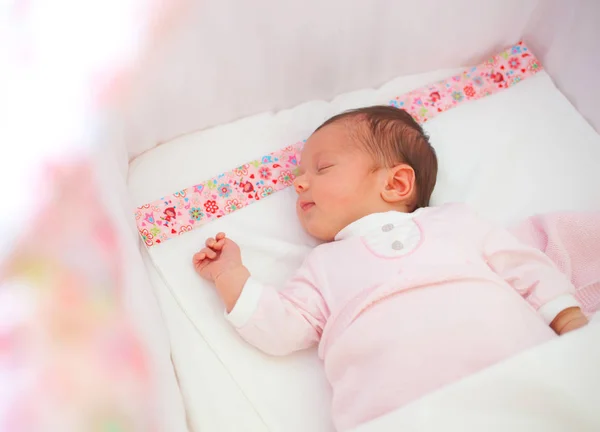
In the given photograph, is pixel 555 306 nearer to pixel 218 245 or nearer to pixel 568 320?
pixel 568 320

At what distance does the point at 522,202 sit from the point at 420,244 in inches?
13.7

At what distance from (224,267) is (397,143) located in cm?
38

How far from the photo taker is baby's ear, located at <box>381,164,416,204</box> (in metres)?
1.01

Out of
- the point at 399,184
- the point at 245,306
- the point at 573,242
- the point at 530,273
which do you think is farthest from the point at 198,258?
the point at 573,242

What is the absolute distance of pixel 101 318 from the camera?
721 mm

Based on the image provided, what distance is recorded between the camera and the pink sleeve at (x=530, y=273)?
91 centimetres

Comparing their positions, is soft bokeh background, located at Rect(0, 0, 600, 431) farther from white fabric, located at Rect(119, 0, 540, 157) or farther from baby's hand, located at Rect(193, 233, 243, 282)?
baby's hand, located at Rect(193, 233, 243, 282)

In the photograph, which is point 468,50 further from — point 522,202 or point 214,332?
point 214,332

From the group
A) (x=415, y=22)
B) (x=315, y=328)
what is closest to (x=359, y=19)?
(x=415, y=22)

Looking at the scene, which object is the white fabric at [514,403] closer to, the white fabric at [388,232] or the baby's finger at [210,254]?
the white fabric at [388,232]

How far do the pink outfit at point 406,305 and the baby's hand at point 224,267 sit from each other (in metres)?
0.03

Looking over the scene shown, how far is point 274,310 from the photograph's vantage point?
907 mm

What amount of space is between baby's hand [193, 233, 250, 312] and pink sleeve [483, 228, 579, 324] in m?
0.41

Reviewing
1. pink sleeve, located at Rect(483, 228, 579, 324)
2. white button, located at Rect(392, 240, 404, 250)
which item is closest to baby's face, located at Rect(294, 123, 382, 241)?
white button, located at Rect(392, 240, 404, 250)
